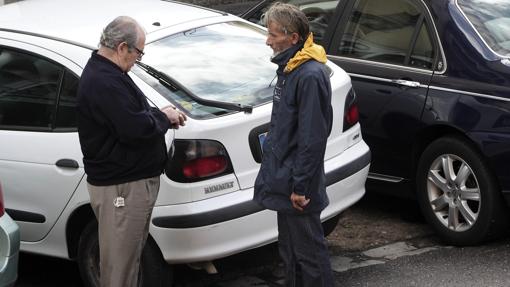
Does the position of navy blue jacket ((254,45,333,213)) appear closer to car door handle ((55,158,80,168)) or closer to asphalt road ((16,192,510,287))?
car door handle ((55,158,80,168))

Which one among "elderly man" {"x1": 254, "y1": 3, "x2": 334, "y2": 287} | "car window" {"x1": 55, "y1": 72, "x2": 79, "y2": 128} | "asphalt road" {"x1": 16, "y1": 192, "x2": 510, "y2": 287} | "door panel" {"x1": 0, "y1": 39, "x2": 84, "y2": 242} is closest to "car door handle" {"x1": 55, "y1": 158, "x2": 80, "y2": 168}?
"door panel" {"x1": 0, "y1": 39, "x2": 84, "y2": 242}

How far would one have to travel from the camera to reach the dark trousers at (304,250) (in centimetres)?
411

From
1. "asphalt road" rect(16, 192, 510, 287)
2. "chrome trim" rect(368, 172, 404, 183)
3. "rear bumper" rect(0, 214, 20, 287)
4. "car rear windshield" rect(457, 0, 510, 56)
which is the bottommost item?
"asphalt road" rect(16, 192, 510, 287)

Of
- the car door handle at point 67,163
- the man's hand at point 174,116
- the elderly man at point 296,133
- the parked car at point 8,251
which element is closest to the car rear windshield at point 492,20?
the elderly man at point 296,133

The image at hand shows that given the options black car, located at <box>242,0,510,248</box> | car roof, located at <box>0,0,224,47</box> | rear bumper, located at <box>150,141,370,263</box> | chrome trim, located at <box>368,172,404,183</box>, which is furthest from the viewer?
chrome trim, located at <box>368,172,404,183</box>

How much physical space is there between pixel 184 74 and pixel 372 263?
5.66 ft

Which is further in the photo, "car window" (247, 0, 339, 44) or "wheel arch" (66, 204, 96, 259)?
"car window" (247, 0, 339, 44)

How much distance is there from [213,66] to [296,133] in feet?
3.29

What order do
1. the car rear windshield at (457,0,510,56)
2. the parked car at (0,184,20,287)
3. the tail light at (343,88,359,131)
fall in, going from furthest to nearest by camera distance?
the car rear windshield at (457,0,510,56) < the tail light at (343,88,359,131) < the parked car at (0,184,20,287)

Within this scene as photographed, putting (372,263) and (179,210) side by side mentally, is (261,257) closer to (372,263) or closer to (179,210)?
(372,263)

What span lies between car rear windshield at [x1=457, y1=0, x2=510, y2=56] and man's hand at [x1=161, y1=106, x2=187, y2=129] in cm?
233

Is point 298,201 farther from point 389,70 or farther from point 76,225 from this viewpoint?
point 389,70

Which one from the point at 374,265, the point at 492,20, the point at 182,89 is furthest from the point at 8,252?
the point at 492,20

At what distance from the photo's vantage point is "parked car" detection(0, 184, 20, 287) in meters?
4.07
